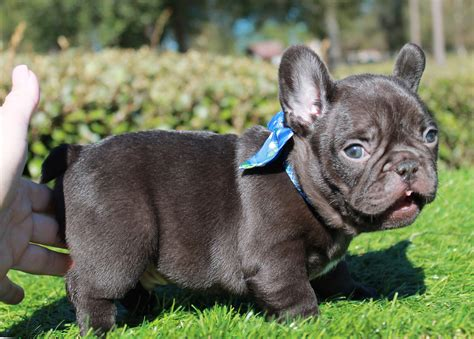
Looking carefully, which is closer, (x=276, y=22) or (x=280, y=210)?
(x=280, y=210)

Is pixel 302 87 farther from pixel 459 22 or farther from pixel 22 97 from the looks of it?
pixel 459 22

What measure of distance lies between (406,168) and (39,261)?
6.21 ft

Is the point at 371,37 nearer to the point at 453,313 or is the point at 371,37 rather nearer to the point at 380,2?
the point at 380,2

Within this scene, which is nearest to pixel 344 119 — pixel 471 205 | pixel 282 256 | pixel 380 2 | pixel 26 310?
pixel 282 256

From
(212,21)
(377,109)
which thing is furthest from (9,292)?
(212,21)

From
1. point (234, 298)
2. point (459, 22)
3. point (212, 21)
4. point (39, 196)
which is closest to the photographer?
point (39, 196)

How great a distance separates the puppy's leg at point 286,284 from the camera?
8.09ft

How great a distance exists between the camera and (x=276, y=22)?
3941 cm

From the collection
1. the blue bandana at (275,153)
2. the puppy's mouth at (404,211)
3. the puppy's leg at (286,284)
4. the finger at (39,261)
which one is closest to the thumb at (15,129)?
the finger at (39,261)

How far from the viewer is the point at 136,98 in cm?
591

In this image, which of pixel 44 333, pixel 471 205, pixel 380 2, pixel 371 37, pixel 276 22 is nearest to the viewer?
pixel 44 333

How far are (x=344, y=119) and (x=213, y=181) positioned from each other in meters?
0.69

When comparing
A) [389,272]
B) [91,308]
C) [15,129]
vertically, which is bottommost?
[389,272]

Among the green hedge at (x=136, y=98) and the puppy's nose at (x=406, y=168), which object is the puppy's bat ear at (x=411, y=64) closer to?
the puppy's nose at (x=406, y=168)
